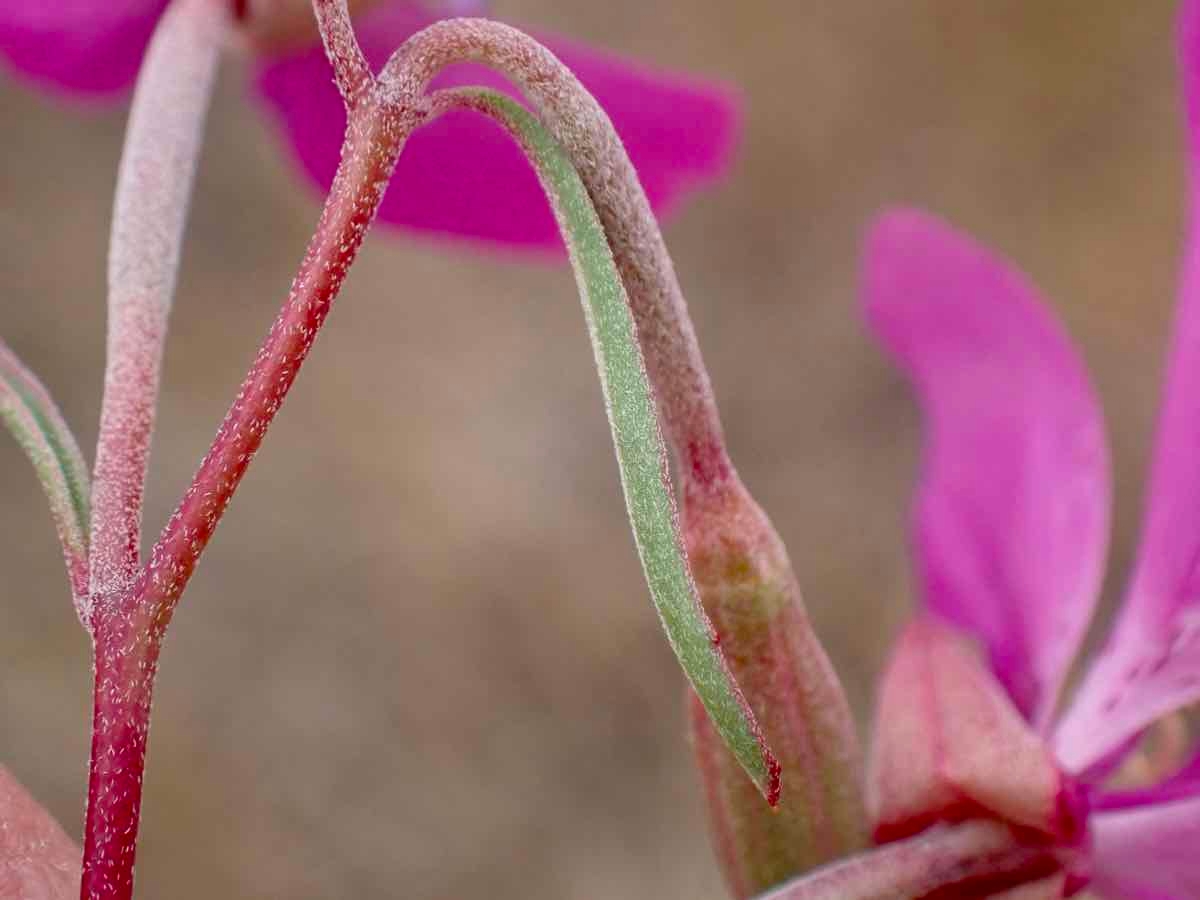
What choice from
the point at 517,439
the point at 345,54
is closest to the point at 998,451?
the point at 345,54

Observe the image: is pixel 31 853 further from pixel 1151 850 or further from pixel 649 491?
pixel 1151 850

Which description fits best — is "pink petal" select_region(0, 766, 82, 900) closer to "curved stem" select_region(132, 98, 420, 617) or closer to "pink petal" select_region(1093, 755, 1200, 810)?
"curved stem" select_region(132, 98, 420, 617)

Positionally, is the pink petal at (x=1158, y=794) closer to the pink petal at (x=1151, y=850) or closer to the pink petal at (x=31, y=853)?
the pink petal at (x=1151, y=850)

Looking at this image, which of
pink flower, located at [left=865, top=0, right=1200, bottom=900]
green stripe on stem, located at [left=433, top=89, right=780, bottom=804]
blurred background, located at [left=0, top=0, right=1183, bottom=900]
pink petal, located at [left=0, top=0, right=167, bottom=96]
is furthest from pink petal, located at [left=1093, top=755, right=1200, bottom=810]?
blurred background, located at [left=0, top=0, right=1183, bottom=900]

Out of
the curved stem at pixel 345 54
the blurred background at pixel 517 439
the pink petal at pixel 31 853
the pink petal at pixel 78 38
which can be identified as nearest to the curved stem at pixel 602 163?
the curved stem at pixel 345 54

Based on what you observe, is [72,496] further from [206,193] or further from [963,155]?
[963,155]
